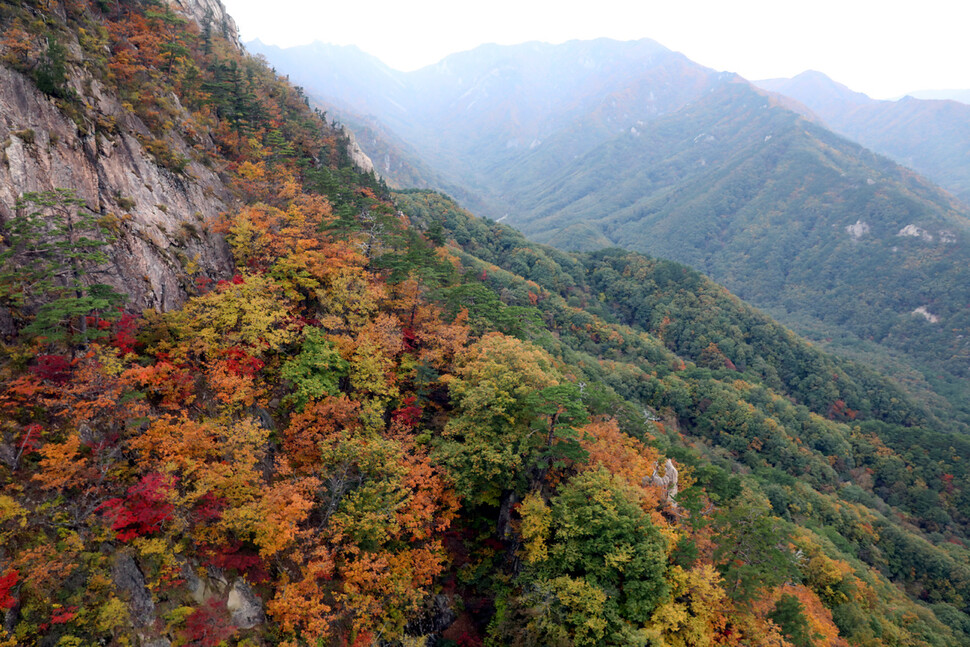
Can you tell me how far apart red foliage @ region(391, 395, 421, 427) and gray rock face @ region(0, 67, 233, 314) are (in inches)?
692

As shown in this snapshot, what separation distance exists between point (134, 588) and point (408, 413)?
1801 cm

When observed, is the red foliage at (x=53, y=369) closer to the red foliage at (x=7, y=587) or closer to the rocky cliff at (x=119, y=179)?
the rocky cliff at (x=119, y=179)

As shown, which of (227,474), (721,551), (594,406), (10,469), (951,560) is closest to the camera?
(10,469)

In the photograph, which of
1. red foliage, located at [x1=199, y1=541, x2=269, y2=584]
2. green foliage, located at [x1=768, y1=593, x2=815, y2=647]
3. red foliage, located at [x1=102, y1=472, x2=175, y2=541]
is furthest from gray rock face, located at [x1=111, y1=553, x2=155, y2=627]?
green foliage, located at [x1=768, y1=593, x2=815, y2=647]

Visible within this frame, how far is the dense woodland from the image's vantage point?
58.4 feet

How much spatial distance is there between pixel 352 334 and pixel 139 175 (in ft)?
63.7

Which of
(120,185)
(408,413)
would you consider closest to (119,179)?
(120,185)

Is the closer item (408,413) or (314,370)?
(314,370)

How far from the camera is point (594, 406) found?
39.8 meters

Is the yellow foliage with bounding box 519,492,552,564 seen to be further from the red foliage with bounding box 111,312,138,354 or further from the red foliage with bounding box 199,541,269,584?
the red foliage with bounding box 111,312,138,354

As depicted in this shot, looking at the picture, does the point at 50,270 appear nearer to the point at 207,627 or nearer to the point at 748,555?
the point at 207,627

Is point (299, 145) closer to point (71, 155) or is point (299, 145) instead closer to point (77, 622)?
point (71, 155)

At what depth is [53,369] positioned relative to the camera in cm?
1923

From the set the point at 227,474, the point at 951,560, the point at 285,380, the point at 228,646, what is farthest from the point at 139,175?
the point at 951,560
